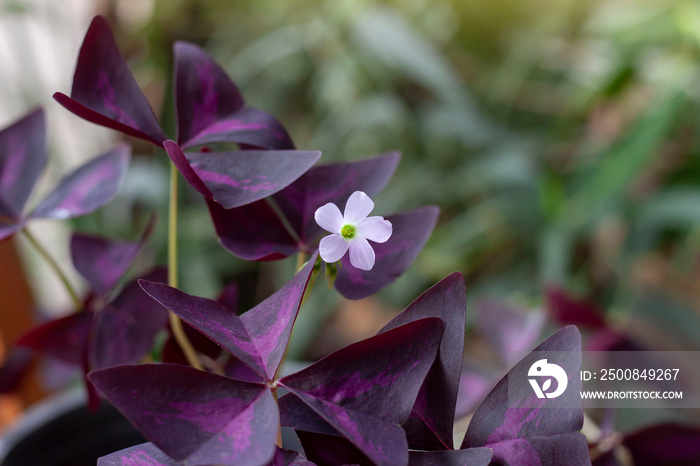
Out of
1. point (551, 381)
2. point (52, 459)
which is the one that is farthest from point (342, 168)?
point (52, 459)

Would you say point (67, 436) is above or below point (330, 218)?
below

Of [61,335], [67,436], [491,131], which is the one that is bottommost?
[67,436]

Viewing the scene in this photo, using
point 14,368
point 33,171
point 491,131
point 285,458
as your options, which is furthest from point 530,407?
point 491,131

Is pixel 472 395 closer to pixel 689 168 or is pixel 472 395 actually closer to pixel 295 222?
pixel 295 222

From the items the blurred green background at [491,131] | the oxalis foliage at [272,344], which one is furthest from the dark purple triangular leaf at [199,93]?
the blurred green background at [491,131]

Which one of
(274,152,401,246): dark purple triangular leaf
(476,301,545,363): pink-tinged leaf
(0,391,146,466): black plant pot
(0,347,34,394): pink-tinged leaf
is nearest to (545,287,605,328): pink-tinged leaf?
(476,301,545,363): pink-tinged leaf

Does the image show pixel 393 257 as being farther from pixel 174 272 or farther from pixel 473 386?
pixel 473 386

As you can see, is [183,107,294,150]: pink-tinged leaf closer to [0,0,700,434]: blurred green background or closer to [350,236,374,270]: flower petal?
[350,236,374,270]: flower petal

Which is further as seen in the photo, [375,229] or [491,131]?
[491,131]
